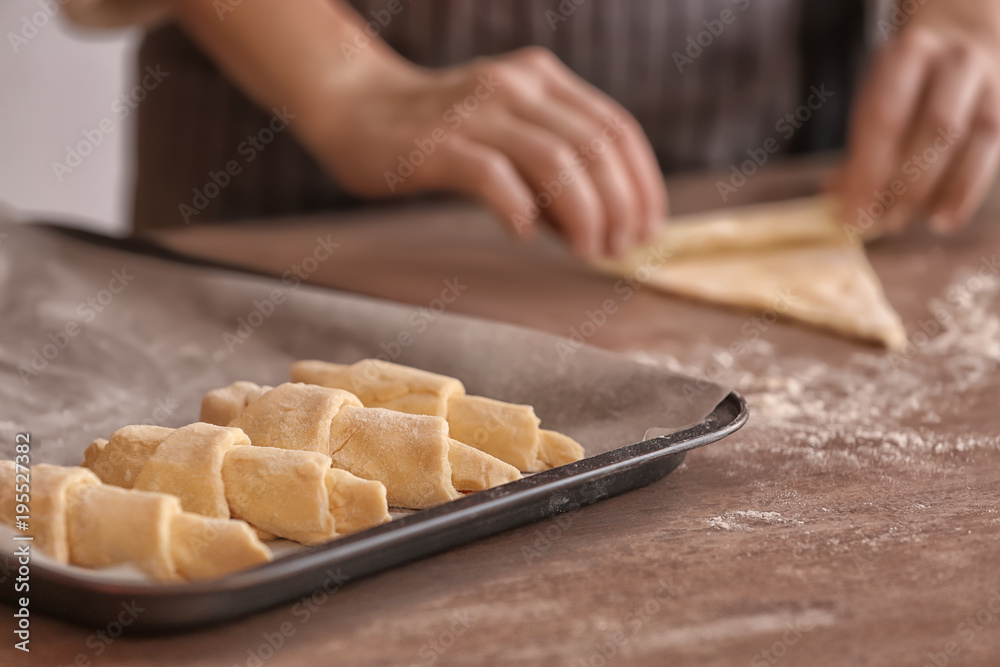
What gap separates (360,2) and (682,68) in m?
0.83

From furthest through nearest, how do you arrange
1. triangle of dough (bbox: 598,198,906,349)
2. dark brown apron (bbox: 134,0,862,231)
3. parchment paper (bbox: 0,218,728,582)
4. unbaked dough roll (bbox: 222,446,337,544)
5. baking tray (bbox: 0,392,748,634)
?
dark brown apron (bbox: 134,0,862,231) < triangle of dough (bbox: 598,198,906,349) < parchment paper (bbox: 0,218,728,582) < unbaked dough roll (bbox: 222,446,337,544) < baking tray (bbox: 0,392,748,634)

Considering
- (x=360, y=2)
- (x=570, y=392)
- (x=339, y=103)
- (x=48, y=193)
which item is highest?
(x=360, y=2)

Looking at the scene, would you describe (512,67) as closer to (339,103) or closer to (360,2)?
(339,103)

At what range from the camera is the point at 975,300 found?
159 cm

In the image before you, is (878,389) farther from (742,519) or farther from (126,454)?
(126,454)

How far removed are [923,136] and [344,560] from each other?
1.69 metres

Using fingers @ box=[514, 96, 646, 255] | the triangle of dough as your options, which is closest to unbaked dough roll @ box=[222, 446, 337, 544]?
the triangle of dough

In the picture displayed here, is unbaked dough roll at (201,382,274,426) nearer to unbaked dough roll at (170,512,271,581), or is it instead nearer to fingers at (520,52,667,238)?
unbaked dough roll at (170,512,271,581)

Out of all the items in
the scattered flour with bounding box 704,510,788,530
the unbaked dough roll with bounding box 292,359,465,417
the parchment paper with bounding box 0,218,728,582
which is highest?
the unbaked dough roll with bounding box 292,359,465,417

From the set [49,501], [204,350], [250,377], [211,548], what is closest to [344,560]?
[211,548]

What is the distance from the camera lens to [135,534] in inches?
26.0

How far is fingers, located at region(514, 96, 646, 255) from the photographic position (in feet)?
5.57

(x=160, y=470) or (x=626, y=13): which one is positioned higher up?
(x=626, y=13)

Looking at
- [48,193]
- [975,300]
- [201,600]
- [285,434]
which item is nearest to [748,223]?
[975,300]
